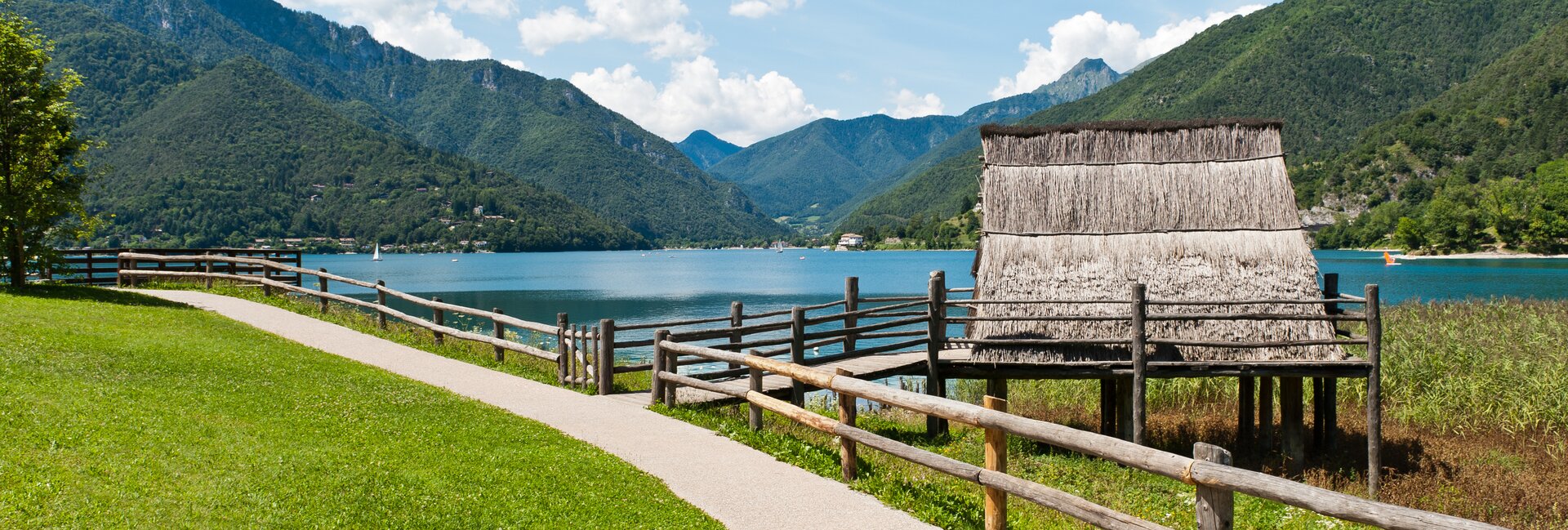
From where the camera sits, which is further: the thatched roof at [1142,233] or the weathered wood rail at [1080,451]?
the thatched roof at [1142,233]

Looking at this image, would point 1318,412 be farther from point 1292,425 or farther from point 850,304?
point 850,304

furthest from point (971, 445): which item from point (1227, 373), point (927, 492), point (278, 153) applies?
point (278, 153)

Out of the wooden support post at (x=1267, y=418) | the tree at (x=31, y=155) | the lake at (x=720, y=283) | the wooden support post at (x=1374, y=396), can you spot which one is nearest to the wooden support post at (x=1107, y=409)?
the wooden support post at (x=1267, y=418)

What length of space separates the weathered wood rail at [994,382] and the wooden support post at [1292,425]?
0.09 ft

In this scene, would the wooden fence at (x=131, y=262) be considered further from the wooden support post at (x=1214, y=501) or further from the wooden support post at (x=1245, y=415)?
the wooden support post at (x=1214, y=501)

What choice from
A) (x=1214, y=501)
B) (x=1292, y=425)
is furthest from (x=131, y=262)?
(x=1214, y=501)

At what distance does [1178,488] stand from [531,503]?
28.2 feet

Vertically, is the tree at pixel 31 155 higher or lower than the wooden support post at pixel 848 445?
higher

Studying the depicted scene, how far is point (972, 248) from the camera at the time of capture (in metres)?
168

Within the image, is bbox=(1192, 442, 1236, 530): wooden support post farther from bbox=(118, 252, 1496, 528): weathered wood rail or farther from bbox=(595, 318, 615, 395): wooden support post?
bbox=(595, 318, 615, 395): wooden support post

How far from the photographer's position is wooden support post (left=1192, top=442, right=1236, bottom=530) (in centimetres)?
569

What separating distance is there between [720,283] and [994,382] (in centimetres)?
7814

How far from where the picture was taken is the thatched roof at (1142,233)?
14508 millimetres

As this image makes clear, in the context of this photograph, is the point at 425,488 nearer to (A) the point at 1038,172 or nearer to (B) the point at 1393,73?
(A) the point at 1038,172
